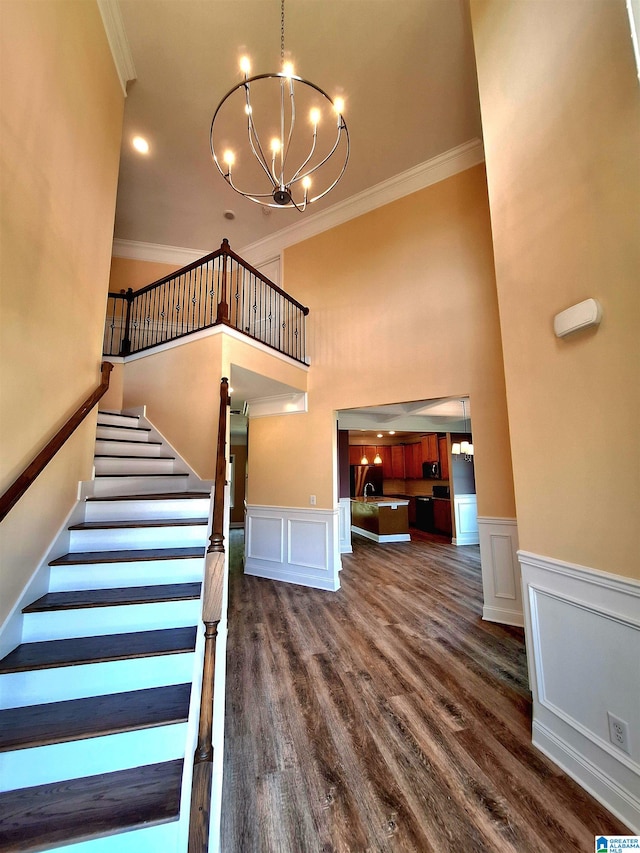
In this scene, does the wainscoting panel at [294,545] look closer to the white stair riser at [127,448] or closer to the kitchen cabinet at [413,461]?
the white stair riser at [127,448]

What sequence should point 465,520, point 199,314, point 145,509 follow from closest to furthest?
1. point 145,509
2. point 199,314
3. point 465,520

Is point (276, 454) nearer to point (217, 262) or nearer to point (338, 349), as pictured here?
point (338, 349)

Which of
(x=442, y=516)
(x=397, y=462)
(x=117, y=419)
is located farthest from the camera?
(x=397, y=462)

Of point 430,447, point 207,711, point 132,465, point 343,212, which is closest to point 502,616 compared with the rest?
point 207,711

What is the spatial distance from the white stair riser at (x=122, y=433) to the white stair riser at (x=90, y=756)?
243 cm

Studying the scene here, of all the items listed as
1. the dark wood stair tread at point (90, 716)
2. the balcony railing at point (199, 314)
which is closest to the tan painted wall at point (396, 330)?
the balcony railing at point (199, 314)

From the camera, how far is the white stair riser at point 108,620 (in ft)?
5.77

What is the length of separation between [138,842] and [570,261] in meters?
3.15

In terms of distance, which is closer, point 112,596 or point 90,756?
point 90,756

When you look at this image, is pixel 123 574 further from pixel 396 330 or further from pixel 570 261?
pixel 396 330

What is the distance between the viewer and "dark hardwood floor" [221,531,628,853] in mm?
1441

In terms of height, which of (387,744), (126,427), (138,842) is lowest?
(387,744)

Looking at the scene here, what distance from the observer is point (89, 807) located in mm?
1206

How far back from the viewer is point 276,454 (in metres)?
5.09
